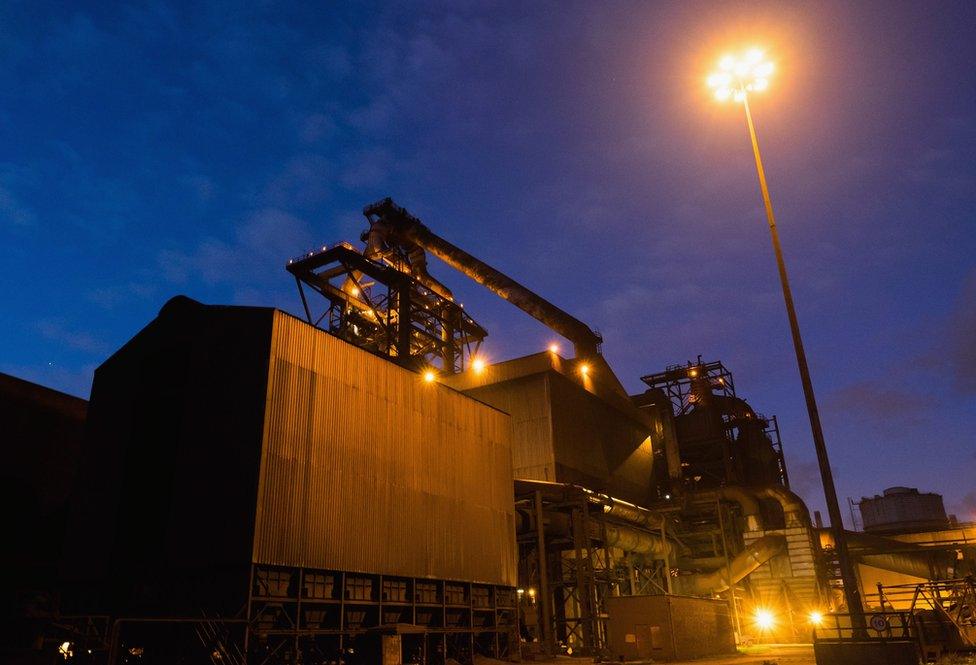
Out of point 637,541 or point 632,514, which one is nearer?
point 632,514

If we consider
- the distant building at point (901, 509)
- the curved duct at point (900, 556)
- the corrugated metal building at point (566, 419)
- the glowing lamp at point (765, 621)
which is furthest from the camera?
the distant building at point (901, 509)

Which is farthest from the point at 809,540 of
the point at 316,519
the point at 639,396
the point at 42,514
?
the point at 42,514

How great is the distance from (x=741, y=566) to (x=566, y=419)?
14152 mm

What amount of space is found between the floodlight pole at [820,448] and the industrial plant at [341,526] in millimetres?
2702

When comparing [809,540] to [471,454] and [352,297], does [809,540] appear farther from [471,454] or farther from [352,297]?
[352,297]

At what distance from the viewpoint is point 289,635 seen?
758 inches

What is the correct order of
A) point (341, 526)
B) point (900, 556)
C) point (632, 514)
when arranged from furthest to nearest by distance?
1. point (900, 556)
2. point (632, 514)
3. point (341, 526)

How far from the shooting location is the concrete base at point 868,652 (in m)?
15.0

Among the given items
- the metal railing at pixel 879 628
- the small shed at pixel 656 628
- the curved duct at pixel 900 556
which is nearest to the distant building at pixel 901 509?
the curved duct at pixel 900 556

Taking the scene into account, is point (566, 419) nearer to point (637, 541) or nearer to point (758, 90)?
point (637, 541)

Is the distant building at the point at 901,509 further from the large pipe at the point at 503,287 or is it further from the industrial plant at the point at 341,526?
the large pipe at the point at 503,287

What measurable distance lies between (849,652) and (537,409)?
27.0 m

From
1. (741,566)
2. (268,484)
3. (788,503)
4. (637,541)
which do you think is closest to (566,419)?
(637,541)

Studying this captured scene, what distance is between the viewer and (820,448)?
1538cm
